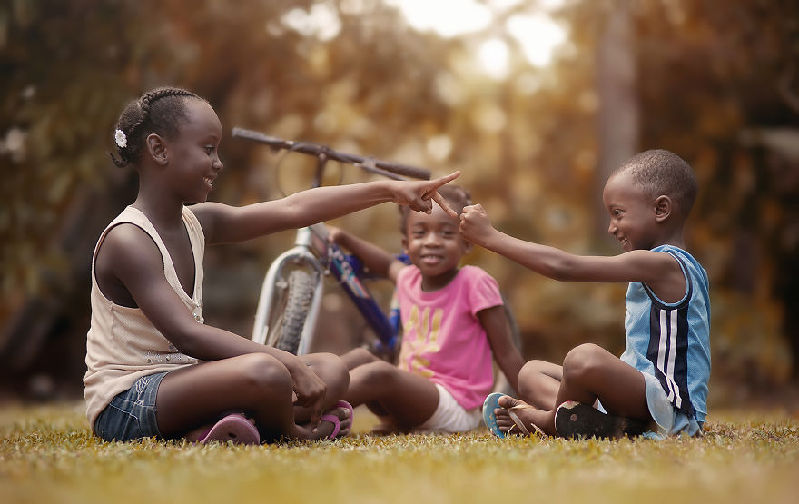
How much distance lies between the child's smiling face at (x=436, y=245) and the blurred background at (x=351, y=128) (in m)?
4.16

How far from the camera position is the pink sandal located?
3297mm

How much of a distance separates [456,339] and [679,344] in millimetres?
1366

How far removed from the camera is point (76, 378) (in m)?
12.6

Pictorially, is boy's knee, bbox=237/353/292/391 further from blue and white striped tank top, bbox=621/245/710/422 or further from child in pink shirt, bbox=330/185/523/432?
blue and white striped tank top, bbox=621/245/710/422

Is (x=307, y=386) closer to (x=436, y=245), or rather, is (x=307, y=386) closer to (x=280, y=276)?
(x=280, y=276)

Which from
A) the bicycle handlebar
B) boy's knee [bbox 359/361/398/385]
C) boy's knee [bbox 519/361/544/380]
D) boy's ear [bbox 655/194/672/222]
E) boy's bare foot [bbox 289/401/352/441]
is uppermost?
the bicycle handlebar

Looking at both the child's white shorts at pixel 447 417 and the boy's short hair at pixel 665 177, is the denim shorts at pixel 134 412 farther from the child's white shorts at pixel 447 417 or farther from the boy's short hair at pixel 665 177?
the boy's short hair at pixel 665 177

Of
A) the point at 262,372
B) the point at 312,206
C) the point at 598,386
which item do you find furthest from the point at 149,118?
the point at 598,386

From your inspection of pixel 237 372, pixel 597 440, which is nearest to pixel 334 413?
pixel 237 372

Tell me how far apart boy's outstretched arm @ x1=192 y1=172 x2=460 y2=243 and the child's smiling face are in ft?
2.06

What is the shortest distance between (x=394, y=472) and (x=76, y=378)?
11.1m

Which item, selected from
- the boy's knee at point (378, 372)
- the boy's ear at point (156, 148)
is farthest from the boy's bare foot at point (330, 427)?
the boy's ear at point (156, 148)

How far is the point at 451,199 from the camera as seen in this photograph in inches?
192

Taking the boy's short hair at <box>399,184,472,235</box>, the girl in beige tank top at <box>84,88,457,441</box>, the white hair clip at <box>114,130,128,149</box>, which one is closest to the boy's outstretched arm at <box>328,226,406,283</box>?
the boy's short hair at <box>399,184,472,235</box>
